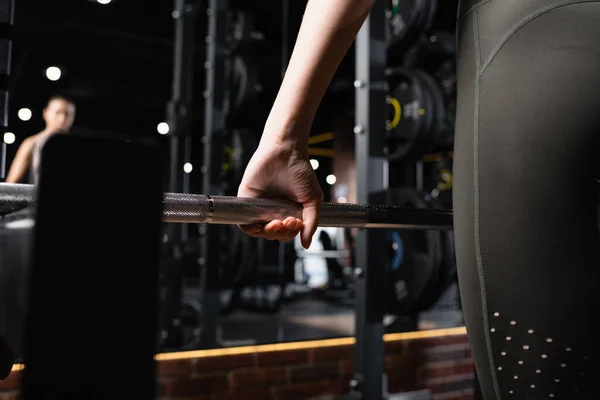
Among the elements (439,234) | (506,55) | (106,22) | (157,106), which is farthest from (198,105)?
(506,55)

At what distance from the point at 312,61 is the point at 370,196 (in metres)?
1.81

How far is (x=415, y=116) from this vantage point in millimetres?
3549

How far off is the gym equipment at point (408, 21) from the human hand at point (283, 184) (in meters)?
3.18

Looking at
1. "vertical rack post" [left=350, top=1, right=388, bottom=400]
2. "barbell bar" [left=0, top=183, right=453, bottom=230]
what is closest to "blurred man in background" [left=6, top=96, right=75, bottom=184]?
"vertical rack post" [left=350, top=1, right=388, bottom=400]

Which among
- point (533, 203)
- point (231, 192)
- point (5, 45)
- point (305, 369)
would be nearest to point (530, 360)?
point (533, 203)

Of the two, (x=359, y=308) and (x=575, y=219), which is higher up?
(x=575, y=219)

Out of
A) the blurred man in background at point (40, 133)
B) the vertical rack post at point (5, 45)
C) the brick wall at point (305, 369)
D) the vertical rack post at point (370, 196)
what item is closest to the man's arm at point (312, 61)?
the vertical rack post at point (5, 45)

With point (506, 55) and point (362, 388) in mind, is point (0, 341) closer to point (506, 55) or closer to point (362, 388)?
point (506, 55)

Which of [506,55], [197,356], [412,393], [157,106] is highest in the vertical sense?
[157,106]

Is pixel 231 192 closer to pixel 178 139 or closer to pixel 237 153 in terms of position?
pixel 237 153

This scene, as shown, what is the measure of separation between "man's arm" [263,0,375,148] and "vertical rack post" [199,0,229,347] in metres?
3.05

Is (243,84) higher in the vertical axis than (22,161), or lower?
higher

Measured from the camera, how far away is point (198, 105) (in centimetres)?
1031

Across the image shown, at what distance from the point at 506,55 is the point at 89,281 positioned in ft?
1.69
